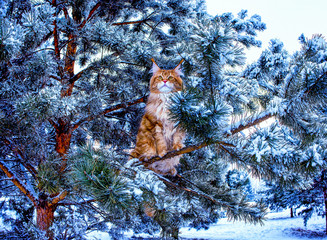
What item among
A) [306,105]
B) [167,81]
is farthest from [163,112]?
[306,105]

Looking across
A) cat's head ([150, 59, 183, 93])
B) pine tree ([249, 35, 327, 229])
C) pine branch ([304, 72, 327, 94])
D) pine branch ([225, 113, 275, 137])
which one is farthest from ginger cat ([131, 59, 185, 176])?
pine branch ([304, 72, 327, 94])

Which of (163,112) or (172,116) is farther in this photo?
(163,112)

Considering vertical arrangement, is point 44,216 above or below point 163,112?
below

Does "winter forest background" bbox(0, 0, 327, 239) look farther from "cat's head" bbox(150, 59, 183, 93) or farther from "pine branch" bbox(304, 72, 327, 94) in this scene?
"cat's head" bbox(150, 59, 183, 93)

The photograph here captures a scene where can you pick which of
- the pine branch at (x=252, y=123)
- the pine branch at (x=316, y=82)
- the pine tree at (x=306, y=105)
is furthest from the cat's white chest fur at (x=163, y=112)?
the pine branch at (x=316, y=82)

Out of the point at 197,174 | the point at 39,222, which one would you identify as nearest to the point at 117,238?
the point at 39,222

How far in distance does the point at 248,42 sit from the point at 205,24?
Result: 4.86 metres

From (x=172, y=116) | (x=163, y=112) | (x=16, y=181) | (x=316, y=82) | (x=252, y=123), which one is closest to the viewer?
(x=316, y=82)

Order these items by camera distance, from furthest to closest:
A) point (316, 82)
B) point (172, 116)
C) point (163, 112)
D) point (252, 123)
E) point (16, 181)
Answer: point (16, 181)
point (163, 112)
point (252, 123)
point (172, 116)
point (316, 82)

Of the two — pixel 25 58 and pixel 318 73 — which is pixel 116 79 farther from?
pixel 318 73

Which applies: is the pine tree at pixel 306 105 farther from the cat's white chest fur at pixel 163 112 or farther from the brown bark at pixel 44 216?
the brown bark at pixel 44 216

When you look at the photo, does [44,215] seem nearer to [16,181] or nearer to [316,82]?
[16,181]

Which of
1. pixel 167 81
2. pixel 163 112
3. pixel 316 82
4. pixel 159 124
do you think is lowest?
pixel 316 82

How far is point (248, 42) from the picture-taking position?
594 cm
